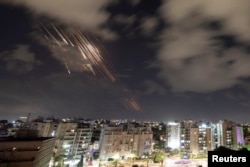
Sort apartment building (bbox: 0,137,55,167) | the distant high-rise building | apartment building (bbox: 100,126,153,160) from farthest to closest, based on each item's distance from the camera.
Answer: the distant high-rise building < apartment building (bbox: 100,126,153,160) < apartment building (bbox: 0,137,55,167)

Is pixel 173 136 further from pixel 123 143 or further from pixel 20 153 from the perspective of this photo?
pixel 20 153

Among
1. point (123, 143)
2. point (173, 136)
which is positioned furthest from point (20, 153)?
point (173, 136)

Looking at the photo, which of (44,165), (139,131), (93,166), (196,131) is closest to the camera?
(44,165)

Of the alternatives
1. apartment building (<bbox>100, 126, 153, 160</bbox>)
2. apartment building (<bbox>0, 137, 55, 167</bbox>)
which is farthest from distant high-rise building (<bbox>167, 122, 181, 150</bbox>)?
apartment building (<bbox>0, 137, 55, 167</bbox>)

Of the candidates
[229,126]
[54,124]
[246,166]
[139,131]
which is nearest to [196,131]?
[229,126]

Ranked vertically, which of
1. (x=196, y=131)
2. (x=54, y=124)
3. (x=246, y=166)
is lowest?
(x=246, y=166)

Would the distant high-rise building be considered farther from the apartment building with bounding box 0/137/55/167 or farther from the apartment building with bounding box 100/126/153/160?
the apartment building with bounding box 0/137/55/167

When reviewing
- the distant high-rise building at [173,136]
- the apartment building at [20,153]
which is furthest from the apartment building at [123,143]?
the apartment building at [20,153]

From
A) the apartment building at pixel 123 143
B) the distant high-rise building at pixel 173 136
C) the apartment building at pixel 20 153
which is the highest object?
the distant high-rise building at pixel 173 136

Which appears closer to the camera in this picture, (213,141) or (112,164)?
(112,164)

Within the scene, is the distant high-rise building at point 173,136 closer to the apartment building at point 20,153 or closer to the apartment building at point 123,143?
the apartment building at point 123,143

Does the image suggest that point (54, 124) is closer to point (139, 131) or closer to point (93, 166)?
point (93, 166)
